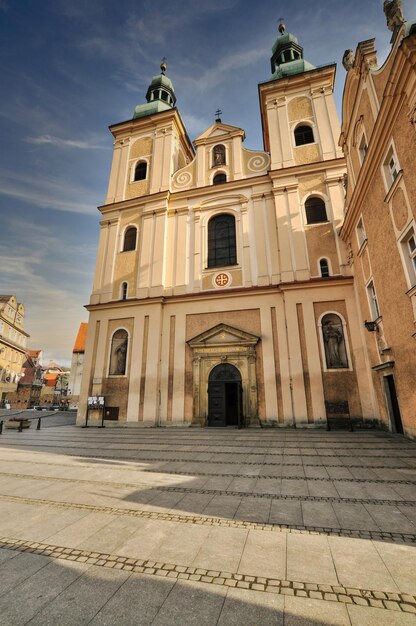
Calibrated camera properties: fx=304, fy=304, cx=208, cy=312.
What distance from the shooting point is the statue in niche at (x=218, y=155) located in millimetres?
21062

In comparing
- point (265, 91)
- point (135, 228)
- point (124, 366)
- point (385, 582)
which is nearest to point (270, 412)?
point (124, 366)

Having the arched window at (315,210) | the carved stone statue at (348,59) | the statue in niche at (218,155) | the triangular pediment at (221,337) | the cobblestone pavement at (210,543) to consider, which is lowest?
the cobblestone pavement at (210,543)

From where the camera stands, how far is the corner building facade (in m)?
14.8

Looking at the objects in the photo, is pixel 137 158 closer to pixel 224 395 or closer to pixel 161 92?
pixel 161 92

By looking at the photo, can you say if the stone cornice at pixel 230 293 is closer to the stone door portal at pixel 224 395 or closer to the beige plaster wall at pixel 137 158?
the stone door portal at pixel 224 395

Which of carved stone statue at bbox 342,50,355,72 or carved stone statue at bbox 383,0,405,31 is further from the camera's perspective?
carved stone statue at bbox 342,50,355,72

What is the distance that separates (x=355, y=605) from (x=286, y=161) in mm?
20616

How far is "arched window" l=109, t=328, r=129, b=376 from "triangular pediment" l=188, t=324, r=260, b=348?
406 cm

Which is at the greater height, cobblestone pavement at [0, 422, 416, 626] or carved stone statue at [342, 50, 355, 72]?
carved stone statue at [342, 50, 355, 72]

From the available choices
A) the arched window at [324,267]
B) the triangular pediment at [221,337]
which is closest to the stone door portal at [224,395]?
the triangular pediment at [221,337]

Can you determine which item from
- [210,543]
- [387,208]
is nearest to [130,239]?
[387,208]

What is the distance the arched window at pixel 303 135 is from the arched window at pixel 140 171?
11.0 m

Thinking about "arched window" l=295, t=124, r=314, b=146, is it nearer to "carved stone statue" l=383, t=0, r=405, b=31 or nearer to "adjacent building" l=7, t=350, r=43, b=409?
"carved stone statue" l=383, t=0, r=405, b=31

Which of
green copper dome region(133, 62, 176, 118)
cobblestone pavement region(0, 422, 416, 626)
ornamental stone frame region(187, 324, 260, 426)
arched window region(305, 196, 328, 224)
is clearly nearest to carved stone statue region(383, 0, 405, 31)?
arched window region(305, 196, 328, 224)
